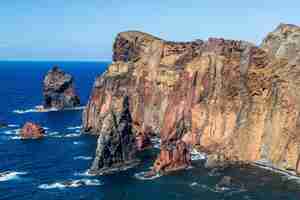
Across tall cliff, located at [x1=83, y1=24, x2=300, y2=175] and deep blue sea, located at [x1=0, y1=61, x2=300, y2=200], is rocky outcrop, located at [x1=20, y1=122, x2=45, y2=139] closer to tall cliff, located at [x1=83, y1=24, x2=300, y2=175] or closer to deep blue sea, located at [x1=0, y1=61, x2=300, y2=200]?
tall cliff, located at [x1=83, y1=24, x2=300, y2=175]

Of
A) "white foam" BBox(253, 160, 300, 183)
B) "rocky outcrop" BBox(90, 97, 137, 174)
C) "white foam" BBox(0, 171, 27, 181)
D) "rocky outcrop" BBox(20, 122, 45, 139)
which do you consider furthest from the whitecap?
"rocky outcrop" BBox(20, 122, 45, 139)

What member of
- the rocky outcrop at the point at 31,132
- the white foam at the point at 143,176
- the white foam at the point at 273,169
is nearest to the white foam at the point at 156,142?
the white foam at the point at 143,176

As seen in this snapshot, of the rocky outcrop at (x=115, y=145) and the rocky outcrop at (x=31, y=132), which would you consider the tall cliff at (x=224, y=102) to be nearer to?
the rocky outcrop at (x=115, y=145)

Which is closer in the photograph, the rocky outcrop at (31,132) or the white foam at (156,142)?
the white foam at (156,142)

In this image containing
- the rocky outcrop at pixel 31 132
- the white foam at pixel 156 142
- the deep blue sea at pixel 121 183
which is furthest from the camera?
the rocky outcrop at pixel 31 132

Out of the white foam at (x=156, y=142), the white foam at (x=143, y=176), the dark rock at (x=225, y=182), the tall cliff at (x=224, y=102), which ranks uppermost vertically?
the tall cliff at (x=224, y=102)

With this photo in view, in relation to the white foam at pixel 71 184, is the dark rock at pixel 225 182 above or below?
above

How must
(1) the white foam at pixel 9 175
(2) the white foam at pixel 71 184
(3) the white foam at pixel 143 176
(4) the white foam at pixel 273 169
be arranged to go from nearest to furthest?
(2) the white foam at pixel 71 184 → (4) the white foam at pixel 273 169 → (3) the white foam at pixel 143 176 → (1) the white foam at pixel 9 175

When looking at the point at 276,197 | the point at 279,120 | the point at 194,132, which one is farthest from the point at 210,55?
the point at 276,197
